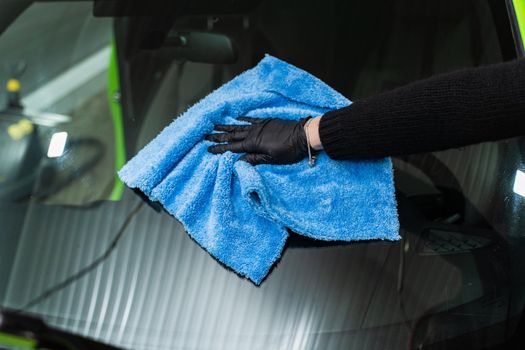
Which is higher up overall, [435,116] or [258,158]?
[435,116]

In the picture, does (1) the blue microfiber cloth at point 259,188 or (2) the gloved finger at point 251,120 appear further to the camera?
(2) the gloved finger at point 251,120

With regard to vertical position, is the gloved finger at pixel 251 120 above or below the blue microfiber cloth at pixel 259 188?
above

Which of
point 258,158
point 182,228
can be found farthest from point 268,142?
point 182,228

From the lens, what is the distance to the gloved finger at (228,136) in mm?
1226

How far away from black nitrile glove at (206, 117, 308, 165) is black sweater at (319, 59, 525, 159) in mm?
62

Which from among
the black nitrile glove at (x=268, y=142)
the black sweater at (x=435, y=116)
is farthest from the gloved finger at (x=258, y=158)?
the black sweater at (x=435, y=116)

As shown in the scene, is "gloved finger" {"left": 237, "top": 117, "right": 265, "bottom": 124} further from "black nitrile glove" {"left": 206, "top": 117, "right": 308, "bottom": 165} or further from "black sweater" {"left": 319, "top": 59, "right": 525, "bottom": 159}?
"black sweater" {"left": 319, "top": 59, "right": 525, "bottom": 159}

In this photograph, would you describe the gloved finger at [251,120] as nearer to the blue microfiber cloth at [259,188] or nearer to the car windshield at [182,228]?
the blue microfiber cloth at [259,188]

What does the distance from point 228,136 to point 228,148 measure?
40 mm

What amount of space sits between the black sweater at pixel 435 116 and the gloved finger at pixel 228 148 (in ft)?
0.55

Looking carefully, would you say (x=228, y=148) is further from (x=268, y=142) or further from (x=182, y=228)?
(x=182, y=228)

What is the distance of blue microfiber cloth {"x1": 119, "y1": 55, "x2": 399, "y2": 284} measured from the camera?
1.11 metres

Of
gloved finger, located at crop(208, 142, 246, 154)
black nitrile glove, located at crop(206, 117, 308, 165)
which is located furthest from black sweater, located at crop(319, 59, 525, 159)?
gloved finger, located at crop(208, 142, 246, 154)

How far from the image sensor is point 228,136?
1234 millimetres
